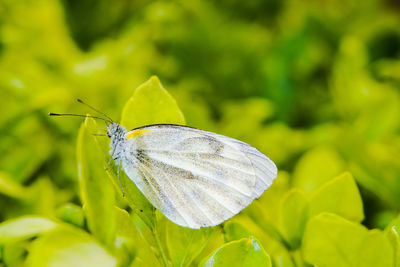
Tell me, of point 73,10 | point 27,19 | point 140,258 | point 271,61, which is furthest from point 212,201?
point 73,10

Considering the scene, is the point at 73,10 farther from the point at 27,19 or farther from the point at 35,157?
the point at 35,157

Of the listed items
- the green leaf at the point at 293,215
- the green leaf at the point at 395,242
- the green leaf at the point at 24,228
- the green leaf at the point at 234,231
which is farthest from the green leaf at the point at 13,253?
the green leaf at the point at 395,242

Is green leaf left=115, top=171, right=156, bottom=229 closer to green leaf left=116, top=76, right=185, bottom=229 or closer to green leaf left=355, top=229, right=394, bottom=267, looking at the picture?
green leaf left=116, top=76, right=185, bottom=229

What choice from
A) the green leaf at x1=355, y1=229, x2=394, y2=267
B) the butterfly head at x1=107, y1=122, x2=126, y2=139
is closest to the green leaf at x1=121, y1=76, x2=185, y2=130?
Answer: the butterfly head at x1=107, y1=122, x2=126, y2=139

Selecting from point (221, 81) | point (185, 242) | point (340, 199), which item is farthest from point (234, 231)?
point (221, 81)

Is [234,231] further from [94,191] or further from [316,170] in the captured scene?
[316,170]

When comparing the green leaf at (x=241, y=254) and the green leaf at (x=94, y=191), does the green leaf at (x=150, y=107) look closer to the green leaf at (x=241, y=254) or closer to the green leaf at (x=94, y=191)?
the green leaf at (x=94, y=191)
